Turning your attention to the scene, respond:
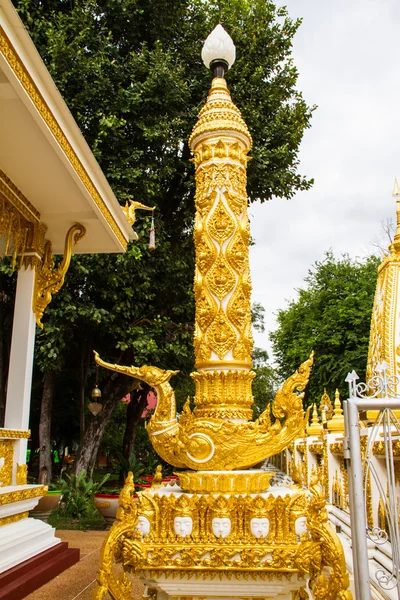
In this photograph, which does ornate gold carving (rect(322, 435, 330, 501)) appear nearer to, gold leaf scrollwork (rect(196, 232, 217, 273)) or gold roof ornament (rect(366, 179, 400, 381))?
gold roof ornament (rect(366, 179, 400, 381))

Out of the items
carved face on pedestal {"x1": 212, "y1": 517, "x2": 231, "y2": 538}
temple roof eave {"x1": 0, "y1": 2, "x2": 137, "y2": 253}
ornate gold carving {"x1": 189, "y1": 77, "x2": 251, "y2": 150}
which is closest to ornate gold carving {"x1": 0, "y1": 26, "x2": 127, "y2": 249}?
temple roof eave {"x1": 0, "y1": 2, "x2": 137, "y2": 253}

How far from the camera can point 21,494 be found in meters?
4.16

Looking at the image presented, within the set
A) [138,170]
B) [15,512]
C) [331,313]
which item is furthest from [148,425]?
[331,313]

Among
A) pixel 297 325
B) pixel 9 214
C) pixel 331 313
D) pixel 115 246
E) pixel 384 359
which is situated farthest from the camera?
pixel 297 325

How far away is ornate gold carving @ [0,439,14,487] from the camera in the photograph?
13.7 feet

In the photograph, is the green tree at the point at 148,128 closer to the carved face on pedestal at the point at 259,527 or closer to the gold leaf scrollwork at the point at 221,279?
the gold leaf scrollwork at the point at 221,279

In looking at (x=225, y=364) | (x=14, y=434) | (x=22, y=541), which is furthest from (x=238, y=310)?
(x=22, y=541)

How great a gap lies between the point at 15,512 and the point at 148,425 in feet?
5.96

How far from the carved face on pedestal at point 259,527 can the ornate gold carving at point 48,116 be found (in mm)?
2775

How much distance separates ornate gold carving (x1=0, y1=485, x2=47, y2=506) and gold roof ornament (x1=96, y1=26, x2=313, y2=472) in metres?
1.67

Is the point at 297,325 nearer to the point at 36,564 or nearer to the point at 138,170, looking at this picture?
the point at 138,170

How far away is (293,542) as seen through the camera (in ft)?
8.41

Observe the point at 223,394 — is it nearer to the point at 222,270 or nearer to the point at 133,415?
the point at 222,270

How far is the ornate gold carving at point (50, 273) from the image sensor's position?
5113mm
